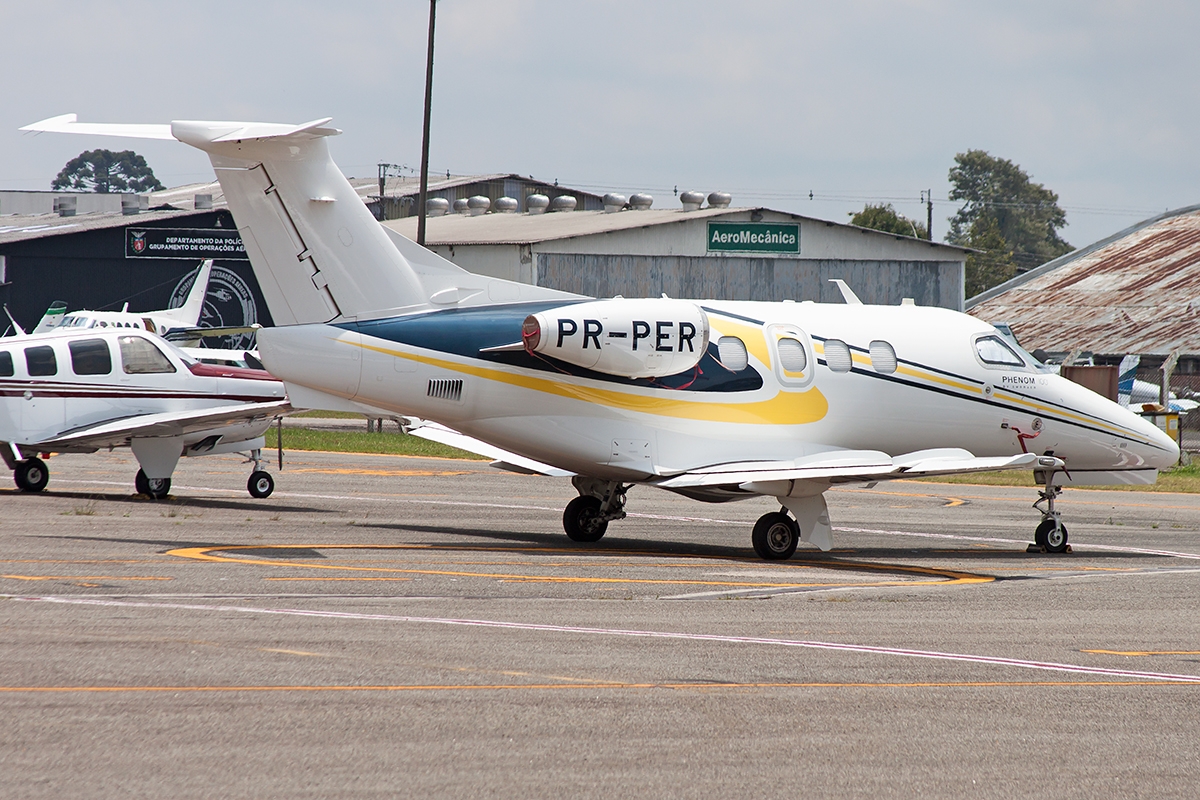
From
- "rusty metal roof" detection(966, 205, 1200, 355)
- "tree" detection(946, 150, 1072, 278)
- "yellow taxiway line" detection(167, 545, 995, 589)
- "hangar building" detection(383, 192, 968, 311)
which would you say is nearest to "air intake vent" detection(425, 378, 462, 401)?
"yellow taxiway line" detection(167, 545, 995, 589)

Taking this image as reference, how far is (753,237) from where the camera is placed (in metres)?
55.7

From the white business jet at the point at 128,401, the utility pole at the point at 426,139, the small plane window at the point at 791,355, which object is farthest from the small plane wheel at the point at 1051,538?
the utility pole at the point at 426,139

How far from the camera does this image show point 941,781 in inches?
309

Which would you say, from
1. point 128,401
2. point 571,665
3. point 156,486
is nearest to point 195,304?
point 128,401

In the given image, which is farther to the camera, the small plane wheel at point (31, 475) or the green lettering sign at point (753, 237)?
the green lettering sign at point (753, 237)

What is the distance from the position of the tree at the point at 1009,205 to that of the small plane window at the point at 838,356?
487 feet

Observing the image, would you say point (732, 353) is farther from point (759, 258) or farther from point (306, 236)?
point (759, 258)

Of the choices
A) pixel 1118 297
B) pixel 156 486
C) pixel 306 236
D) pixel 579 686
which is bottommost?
pixel 579 686

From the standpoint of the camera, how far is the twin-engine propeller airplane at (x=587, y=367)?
17.6 m

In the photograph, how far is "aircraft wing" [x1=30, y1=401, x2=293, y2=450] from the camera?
23.1 metres

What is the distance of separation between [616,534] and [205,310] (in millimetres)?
47916

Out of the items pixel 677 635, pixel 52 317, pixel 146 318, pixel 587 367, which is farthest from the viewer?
pixel 52 317

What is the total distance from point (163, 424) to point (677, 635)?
537 inches

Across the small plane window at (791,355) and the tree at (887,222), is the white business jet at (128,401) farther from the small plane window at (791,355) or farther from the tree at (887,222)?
the tree at (887,222)
